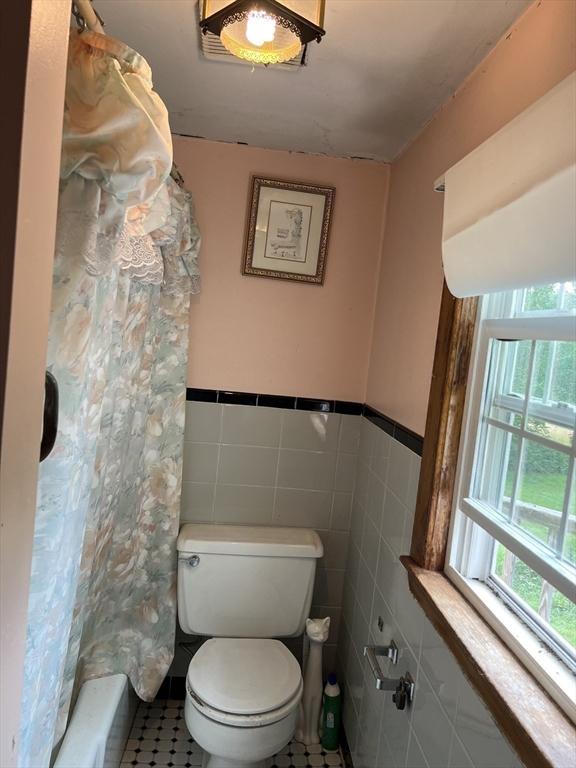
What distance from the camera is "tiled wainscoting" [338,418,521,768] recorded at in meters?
1.07

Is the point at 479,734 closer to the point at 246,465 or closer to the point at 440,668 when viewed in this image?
the point at 440,668

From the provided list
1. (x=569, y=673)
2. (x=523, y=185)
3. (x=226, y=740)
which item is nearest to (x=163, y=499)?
(x=226, y=740)


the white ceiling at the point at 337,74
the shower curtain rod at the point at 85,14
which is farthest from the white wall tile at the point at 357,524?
the shower curtain rod at the point at 85,14

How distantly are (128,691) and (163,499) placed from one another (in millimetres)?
690

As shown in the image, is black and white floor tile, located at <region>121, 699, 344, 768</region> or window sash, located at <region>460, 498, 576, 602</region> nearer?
window sash, located at <region>460, 498, 576, 602</region>

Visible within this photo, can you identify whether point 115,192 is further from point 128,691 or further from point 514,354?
point 128,691

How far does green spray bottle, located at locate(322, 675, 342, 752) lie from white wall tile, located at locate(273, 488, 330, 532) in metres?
0.63

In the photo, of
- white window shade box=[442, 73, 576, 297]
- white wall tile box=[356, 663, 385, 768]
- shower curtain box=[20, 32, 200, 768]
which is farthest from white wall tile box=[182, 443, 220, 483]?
white window shade box=[442, 73, 576, 297]

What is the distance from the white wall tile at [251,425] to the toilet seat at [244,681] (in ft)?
2.47

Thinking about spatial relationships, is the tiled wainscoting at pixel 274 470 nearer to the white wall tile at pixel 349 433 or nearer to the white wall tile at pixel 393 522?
the white wall tile at pixel 349 433

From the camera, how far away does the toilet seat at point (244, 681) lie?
1621mm

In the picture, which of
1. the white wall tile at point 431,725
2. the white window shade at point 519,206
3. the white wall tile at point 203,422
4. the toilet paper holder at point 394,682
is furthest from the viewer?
the white wall tile at point 203,422

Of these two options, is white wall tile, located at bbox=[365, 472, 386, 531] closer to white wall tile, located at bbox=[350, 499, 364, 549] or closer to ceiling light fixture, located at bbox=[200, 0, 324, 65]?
white wall tile, located at bbox=[350, 499, 364, 549]

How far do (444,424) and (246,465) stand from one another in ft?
3.44
